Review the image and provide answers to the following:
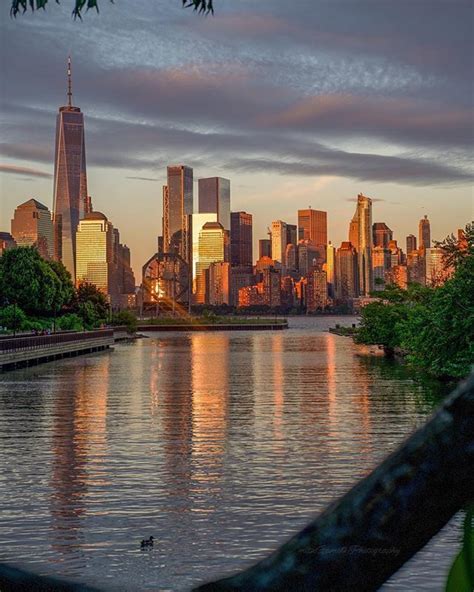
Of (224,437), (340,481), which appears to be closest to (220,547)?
(340,481)

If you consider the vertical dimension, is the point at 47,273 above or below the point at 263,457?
above

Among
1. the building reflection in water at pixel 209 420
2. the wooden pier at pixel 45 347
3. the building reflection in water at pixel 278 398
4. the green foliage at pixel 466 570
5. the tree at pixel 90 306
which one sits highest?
the tree at pixel 90 306

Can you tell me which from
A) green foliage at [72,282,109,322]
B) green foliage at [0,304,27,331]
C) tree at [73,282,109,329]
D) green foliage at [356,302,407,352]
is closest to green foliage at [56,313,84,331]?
green foliage at [0,304,27,331]

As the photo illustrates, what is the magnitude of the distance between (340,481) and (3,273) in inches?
4243

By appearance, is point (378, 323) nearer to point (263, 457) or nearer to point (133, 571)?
point (263, 457)

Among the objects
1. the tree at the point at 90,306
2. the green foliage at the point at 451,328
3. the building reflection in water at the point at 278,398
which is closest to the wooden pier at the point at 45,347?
the building reflection in water at the point at 278,398

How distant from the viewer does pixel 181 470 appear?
82.0 feet

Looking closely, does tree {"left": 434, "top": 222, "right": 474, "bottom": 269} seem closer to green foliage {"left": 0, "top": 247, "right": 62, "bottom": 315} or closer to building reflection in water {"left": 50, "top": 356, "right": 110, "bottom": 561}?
building reflection in water {"left": 50, "top": 356, "right": 110, "bottom": 561}

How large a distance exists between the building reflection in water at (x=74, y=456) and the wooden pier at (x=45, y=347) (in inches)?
734

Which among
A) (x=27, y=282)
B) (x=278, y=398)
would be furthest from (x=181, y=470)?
(x=27, y=282)

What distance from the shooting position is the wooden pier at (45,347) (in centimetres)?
7325

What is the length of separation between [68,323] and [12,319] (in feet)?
71.7

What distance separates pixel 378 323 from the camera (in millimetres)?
94375

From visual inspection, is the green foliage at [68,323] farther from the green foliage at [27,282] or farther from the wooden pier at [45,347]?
the wooden pier at [45,347]
